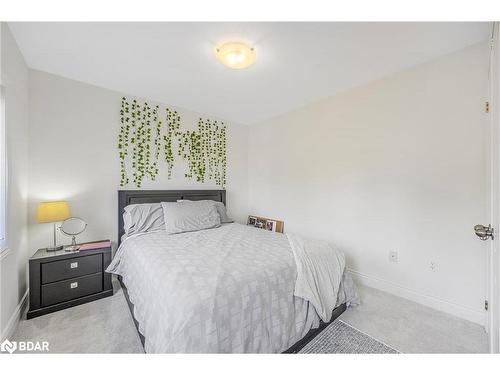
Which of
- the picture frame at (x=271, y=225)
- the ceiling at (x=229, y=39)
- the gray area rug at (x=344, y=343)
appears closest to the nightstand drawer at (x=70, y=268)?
the ceiling at (x=229, y=39)

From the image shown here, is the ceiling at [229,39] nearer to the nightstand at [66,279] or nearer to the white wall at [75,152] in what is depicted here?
the white wall at [75,152]

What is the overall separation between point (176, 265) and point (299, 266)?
0.87 m

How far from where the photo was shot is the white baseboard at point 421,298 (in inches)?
70.4

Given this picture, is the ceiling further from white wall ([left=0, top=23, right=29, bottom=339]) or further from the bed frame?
the bed frame

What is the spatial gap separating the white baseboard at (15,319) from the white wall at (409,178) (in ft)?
10.0

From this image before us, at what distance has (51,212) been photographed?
6.57ft

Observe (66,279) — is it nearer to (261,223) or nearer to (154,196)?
(154,196)

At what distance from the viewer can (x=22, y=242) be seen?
199cm

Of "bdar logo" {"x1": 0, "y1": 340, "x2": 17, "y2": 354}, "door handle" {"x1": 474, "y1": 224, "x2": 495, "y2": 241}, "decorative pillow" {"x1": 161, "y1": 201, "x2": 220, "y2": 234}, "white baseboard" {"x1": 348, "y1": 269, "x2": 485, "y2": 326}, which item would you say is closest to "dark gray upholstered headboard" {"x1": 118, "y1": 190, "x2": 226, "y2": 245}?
"decorative pillow" {"x1": 161, "y1": 201, "x2": 220, "y2": 234}

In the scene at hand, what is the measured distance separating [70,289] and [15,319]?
0.36 metres

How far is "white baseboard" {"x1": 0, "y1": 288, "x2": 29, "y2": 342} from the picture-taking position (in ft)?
5.02

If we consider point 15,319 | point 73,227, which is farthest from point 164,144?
point 15,319

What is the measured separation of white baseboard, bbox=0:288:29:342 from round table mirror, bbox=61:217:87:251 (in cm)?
51
